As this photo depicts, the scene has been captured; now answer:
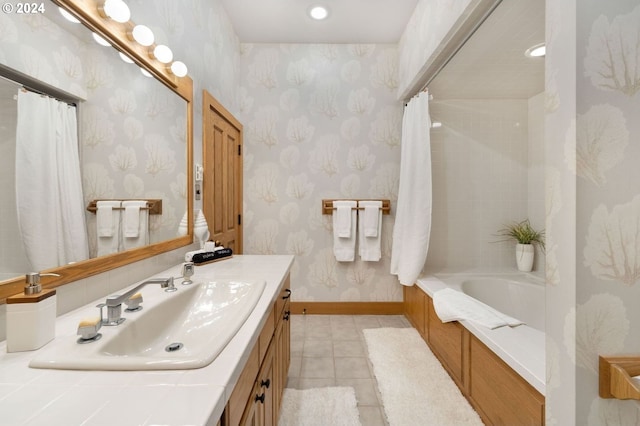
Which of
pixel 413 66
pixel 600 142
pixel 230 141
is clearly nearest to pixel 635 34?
pixel 600 142

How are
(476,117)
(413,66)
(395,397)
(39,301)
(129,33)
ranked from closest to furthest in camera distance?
(39,301) < (129,33) < (395,397) < (413,66) < (476,117)

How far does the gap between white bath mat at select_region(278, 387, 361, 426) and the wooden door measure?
1205 mm

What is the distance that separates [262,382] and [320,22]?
8.94 ft

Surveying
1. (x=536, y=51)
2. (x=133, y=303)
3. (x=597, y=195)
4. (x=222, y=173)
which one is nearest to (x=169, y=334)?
(x=133, y=303)

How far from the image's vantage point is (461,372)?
1704mm

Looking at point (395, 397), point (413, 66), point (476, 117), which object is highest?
point (413, 66)

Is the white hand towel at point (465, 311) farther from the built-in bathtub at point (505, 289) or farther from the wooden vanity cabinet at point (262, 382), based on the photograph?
the wooden vanity cabinet at point (262, 382)

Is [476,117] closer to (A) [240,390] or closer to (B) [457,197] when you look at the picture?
(B) [457,197]

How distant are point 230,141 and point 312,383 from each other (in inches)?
78.4

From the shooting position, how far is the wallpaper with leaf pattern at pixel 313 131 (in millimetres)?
2844

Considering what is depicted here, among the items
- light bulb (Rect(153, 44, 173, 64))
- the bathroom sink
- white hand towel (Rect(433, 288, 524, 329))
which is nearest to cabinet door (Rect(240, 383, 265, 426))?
the bathroom sink

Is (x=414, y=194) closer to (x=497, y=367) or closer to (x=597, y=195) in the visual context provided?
(x=497, y=367)

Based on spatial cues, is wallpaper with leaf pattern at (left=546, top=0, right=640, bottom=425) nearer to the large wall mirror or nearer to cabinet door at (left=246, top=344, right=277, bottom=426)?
cabinet door at (left=246, top=344, right=277, bottom=426)

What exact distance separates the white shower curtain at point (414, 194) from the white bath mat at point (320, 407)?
3.74 ft
